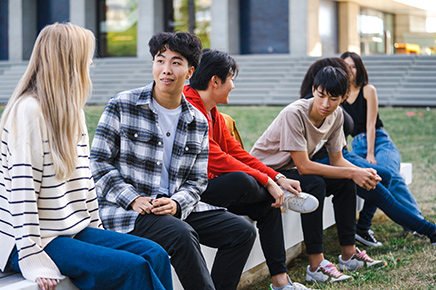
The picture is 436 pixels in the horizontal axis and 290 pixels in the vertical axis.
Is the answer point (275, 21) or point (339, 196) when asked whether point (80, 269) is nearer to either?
point (339, 196)

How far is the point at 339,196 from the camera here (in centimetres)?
434

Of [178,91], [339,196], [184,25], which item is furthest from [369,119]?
[184,25]

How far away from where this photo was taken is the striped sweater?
2.32 metres

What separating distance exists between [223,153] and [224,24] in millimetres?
20813

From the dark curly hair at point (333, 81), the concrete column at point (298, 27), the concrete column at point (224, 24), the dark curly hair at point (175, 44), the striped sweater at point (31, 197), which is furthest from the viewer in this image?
the concrete column at point (224, 24)

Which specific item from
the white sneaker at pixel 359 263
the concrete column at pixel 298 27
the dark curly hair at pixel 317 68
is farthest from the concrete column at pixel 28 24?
the white sneaker at pixel 359 263

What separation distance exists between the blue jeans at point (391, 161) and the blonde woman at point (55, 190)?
3.01 m

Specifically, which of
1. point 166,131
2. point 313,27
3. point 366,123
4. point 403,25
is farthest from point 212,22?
point 166,131

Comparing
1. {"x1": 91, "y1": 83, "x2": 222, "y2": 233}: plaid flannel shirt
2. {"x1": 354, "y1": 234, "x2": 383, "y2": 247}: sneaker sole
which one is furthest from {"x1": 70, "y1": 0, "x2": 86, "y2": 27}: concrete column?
{"x1": 91, "y1": 83, "x2": 222, "y2": 233}: plaid flannel shirt

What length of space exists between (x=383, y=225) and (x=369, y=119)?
3.31ft

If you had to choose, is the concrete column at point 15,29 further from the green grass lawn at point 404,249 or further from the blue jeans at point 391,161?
the blue jeans at point 391,161

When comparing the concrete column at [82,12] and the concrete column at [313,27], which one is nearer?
the concrete column at [313,27]

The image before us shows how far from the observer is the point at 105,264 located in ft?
7.80

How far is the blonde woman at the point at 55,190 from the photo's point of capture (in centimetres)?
234
